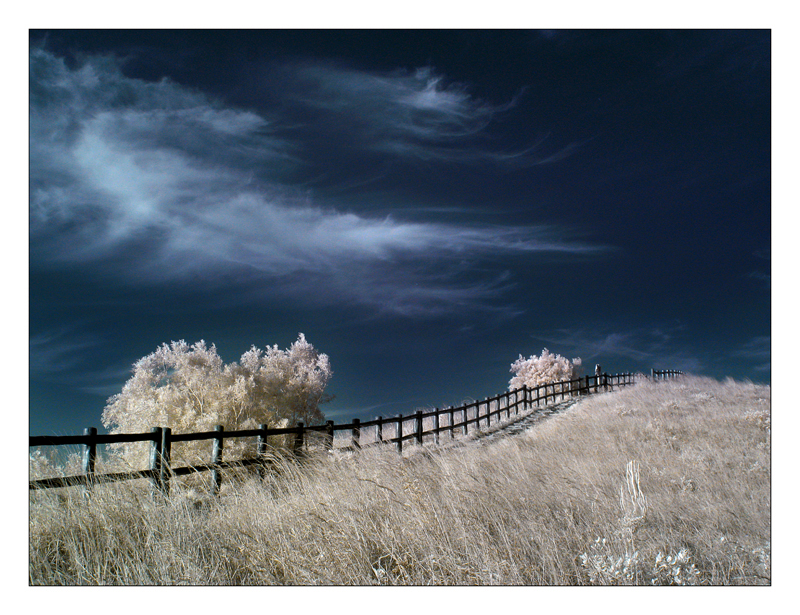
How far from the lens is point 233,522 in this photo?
5.45 m

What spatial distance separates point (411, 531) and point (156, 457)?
5228 mm

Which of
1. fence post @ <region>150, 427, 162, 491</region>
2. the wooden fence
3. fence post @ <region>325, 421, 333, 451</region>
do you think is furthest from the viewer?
fence post @ <region>325, 421, 333, 451</region>

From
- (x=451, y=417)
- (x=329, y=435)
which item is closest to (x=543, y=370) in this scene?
(x=451, y=417)

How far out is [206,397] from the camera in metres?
13.1

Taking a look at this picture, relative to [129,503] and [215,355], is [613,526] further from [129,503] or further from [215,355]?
[215,355]

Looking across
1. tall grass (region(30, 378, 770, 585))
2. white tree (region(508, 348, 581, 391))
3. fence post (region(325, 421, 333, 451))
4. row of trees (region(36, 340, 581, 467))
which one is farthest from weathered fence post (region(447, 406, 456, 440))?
white tree (region(508, 348, 581, 391))

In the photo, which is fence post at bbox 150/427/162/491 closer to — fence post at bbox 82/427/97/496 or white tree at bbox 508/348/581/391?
fence post at bbox 82/427/97/496

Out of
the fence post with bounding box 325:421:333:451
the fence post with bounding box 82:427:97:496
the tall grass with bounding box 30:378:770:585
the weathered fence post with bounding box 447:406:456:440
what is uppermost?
the fence post with bounding box 82:427:97:496

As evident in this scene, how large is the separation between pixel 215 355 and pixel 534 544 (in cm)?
1125

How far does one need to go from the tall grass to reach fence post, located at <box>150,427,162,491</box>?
36 centimetres

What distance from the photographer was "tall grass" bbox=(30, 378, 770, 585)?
4496mm

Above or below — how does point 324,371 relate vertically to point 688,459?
above

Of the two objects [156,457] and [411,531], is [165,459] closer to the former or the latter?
[156,457]
